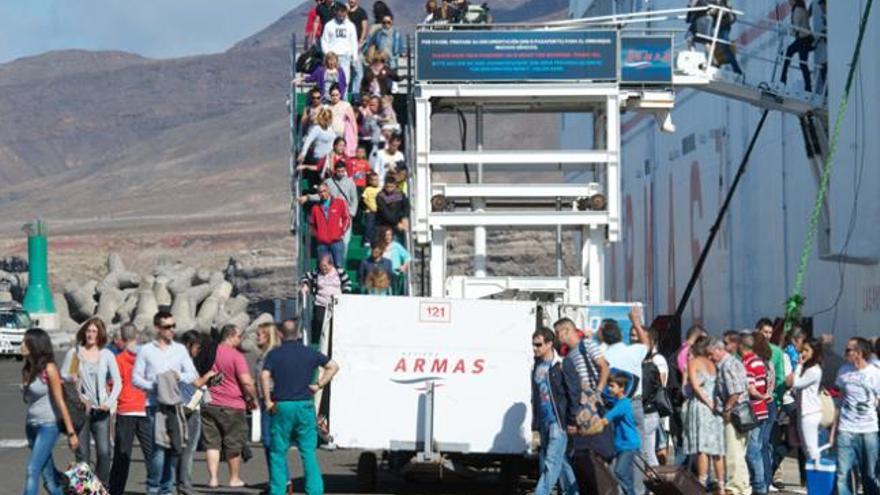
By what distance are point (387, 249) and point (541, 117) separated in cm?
15534

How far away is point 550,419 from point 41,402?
3994 millimetres

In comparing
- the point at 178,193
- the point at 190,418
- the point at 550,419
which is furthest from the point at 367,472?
the point at 178,193

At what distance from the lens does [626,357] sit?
1772cm

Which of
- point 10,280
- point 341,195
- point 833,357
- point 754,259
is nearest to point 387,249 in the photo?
point 341,195

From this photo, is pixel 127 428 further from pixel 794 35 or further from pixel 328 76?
pixel 794 35

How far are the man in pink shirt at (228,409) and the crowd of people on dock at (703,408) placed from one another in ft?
9.25

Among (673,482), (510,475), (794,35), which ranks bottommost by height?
(510,475)

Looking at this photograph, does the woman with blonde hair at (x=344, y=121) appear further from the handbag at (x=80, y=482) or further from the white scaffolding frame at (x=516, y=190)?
the handbag at (x=80, y=482)

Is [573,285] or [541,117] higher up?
[541,117]

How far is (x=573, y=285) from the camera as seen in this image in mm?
23484

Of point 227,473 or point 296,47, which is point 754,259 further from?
point 227,473

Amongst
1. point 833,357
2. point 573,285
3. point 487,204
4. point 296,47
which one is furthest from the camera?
point 296,47

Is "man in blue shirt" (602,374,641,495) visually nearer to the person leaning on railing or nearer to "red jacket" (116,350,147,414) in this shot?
"red jacket" (116,350,147,414)

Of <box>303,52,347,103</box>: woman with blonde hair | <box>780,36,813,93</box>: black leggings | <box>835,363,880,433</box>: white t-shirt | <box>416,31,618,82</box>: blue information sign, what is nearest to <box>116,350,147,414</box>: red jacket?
<box>835,363,880,433</box>: white t-shirt
